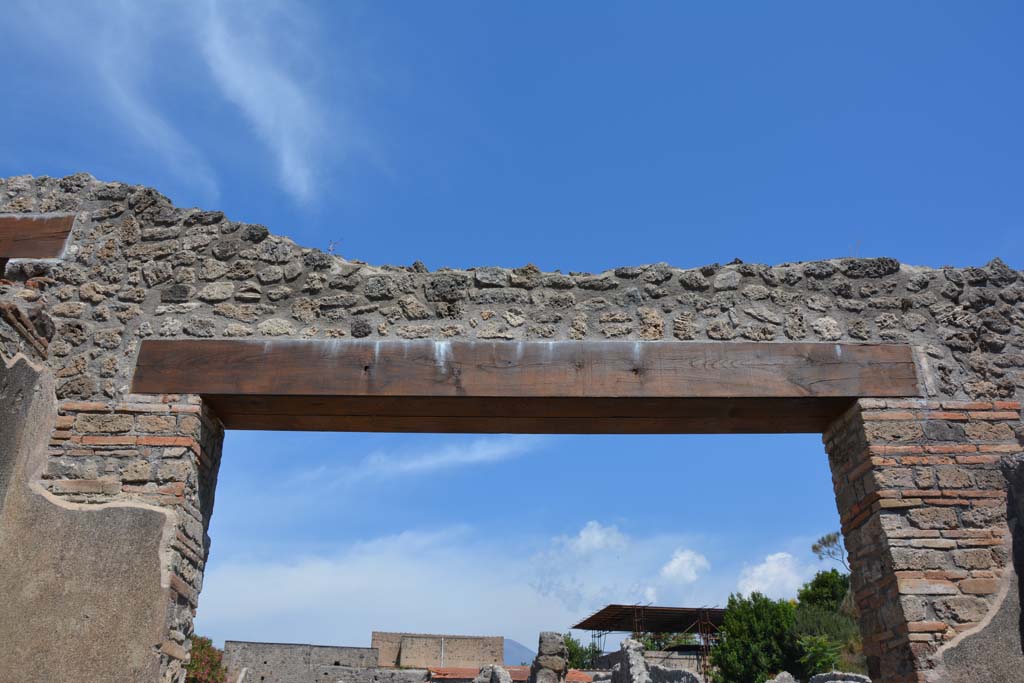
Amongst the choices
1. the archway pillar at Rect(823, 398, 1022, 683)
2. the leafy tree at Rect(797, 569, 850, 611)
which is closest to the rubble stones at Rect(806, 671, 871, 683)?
the archway pillar at Rect(823, 398, 1022, 683)

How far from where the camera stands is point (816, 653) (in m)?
19.6

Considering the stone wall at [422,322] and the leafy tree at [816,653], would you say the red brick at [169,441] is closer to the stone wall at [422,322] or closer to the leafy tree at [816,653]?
the stone wall at [422,322]

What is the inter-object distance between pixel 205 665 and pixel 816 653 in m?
15.4

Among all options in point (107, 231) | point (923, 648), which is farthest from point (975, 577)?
point (107, 231)

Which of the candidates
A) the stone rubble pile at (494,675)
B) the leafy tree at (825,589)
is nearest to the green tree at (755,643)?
the leafy tree at (825,589)

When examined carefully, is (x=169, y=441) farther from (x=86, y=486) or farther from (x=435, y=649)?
(x=435, y=649)

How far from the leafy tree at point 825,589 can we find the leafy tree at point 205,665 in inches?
722

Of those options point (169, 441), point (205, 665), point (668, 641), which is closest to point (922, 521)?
point (169, 441)

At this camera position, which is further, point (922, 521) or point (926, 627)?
point (922, 521)

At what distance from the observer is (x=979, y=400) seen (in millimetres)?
4328

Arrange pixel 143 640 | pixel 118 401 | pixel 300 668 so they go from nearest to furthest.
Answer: pixel 143 640 → pixel 118 401 → pixel 300 668

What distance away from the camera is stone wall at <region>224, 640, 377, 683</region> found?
25844mm

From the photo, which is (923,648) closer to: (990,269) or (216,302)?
(990,269)

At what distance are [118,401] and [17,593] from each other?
1.00 metres
